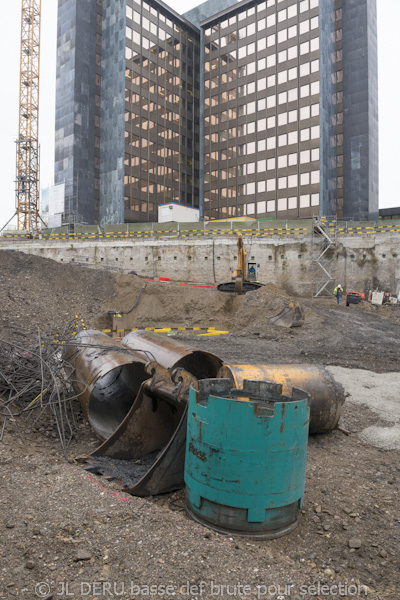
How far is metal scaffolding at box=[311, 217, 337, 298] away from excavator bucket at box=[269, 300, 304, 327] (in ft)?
44.7

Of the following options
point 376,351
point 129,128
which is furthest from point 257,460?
point 129,128

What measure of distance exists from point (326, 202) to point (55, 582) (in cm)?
5269

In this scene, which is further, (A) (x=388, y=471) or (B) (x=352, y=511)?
(A) (x=388, y=471)

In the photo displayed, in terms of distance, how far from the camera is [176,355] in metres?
6.37

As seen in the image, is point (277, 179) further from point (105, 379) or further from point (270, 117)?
point (105, 379)

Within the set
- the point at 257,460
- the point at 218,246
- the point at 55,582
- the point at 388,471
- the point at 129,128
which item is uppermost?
the point at 129,128

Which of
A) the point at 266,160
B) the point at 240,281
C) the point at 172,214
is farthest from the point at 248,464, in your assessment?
the point at 266,160

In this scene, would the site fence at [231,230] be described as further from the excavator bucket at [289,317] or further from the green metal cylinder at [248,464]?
the green metal cylinder at [248,464]

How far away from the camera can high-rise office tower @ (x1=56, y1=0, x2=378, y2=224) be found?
5066 cm

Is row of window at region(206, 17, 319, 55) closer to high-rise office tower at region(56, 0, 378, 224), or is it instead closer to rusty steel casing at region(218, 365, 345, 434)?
high-rise office tower at region(56, 0, 378, 224)

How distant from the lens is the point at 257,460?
3578 millimetres

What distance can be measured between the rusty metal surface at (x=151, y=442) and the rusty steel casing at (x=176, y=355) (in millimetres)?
842

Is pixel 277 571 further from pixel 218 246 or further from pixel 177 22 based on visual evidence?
pixel 177 22

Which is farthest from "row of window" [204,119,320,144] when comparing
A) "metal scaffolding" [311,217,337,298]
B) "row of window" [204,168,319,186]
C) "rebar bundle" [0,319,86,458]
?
"rebar bundle" [0,319,86,458]
